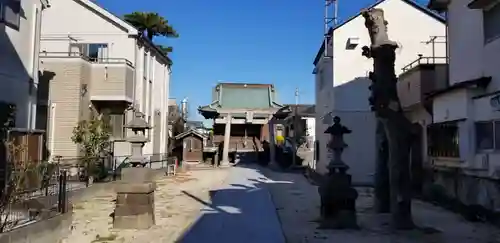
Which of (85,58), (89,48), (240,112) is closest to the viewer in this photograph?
(85,58)

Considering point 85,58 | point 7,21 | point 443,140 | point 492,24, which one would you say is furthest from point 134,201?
point 85,58

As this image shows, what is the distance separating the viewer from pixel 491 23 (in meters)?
11.9

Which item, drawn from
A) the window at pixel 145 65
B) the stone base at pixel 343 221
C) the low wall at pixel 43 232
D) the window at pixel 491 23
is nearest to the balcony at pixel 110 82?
the window at pixel 145 65

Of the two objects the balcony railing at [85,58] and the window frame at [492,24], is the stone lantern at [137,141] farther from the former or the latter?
the balcony railing at [85,58]

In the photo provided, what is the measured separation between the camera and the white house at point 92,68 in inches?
777

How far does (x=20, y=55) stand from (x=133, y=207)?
653 centimetres

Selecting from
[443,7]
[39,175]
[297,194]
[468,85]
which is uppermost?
[443,7]

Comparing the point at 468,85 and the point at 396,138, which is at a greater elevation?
the point at 468,85

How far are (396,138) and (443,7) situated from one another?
7236mm

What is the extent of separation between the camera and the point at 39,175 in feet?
35.2

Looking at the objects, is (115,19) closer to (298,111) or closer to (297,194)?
(297,194)

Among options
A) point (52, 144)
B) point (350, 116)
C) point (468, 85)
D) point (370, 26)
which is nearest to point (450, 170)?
point (468, 85)

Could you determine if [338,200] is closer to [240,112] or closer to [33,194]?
[33,194]

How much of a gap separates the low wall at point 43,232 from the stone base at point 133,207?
125cm
